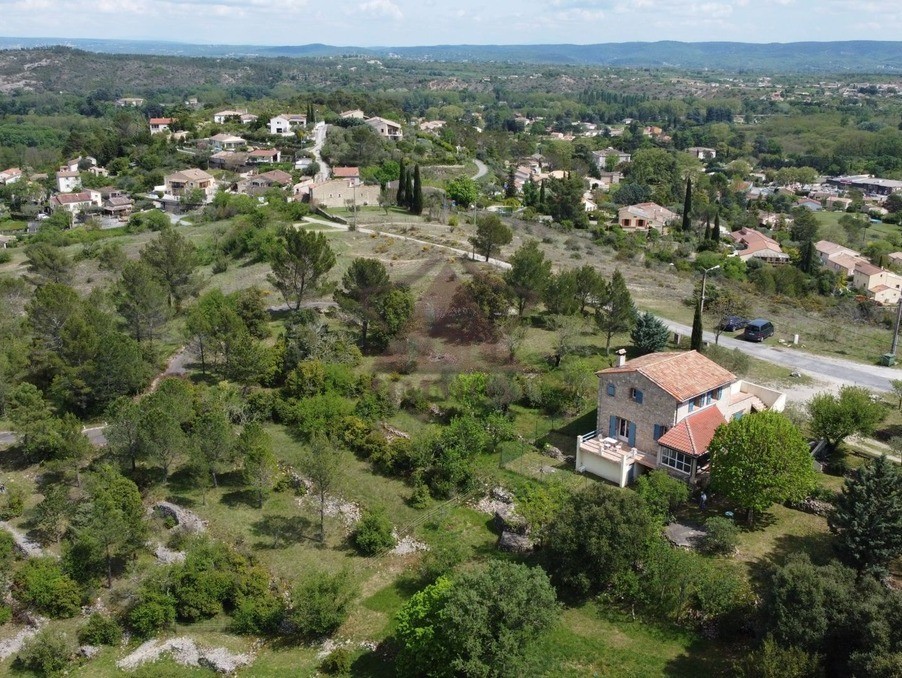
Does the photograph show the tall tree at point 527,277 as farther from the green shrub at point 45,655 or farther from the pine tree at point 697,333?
the green shrub at point 45,655

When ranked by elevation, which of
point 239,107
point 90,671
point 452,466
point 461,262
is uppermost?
point 239,107

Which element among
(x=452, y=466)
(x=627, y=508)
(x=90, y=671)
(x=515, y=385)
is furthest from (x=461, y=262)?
(x=90, y=671)

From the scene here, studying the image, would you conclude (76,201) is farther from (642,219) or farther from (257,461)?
(257,461)

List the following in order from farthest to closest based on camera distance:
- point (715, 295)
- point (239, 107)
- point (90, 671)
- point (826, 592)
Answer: point (239, 107) → point (715, 295) → point (90, 671) → point (826, 592)

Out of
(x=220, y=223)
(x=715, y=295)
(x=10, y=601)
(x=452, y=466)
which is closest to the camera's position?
(x=10, y=601)

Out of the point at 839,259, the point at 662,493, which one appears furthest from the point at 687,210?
the point at 662,493

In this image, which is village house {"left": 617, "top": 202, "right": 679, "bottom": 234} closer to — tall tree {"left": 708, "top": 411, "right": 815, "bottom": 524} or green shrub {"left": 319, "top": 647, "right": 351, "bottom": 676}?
tall tree {"left": 708, "top": 411, "right": 815, "bottom": 524}

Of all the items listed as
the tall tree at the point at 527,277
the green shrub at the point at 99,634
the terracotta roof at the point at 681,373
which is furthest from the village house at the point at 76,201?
the terracotta roof at the point at 681,373

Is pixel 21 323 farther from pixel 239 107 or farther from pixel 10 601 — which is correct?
pixel 239 107
